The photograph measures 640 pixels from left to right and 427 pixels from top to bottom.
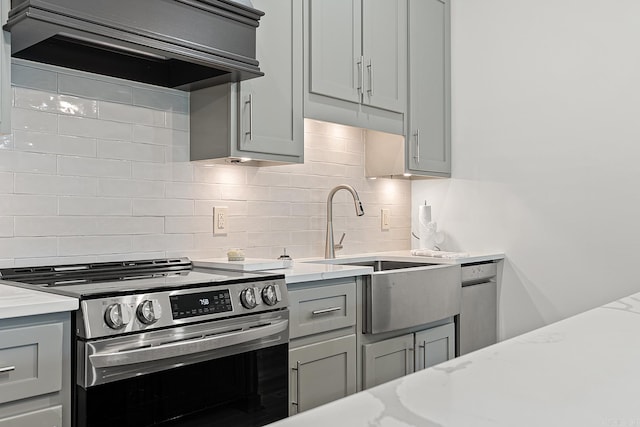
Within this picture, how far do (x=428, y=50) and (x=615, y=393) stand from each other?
312 cm

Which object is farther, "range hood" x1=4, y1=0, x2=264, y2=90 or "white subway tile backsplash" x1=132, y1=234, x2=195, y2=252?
"white subway tile backsplash" x1=132, y1=234, x2=195, y2=252

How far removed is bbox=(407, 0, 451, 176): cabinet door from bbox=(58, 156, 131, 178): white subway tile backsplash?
→ 1.67 meters

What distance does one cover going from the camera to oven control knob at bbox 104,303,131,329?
168 cm

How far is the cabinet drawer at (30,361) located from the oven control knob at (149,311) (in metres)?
0.23

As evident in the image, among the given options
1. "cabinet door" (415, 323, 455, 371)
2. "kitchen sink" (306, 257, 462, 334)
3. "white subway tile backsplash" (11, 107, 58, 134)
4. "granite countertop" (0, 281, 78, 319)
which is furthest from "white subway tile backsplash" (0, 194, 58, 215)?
"cabinet door" (415, 323, 455, 371)

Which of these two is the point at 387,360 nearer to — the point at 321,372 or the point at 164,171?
the point at 321,372

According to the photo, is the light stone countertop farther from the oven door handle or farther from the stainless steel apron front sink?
the oven door handle

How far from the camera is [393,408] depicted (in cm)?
69

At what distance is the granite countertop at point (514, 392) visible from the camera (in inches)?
25.9

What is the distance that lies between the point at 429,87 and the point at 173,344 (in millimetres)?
2409

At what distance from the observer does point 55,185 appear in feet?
7.45

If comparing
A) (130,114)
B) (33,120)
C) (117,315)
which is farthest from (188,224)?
(117,315)

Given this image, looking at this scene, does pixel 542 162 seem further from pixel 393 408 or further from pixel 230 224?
pixel 393 408

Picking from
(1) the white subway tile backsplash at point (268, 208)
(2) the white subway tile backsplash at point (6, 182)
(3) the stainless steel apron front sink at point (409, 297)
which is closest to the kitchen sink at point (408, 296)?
(3) the stainless steel apron front sink at point (409, 297)
